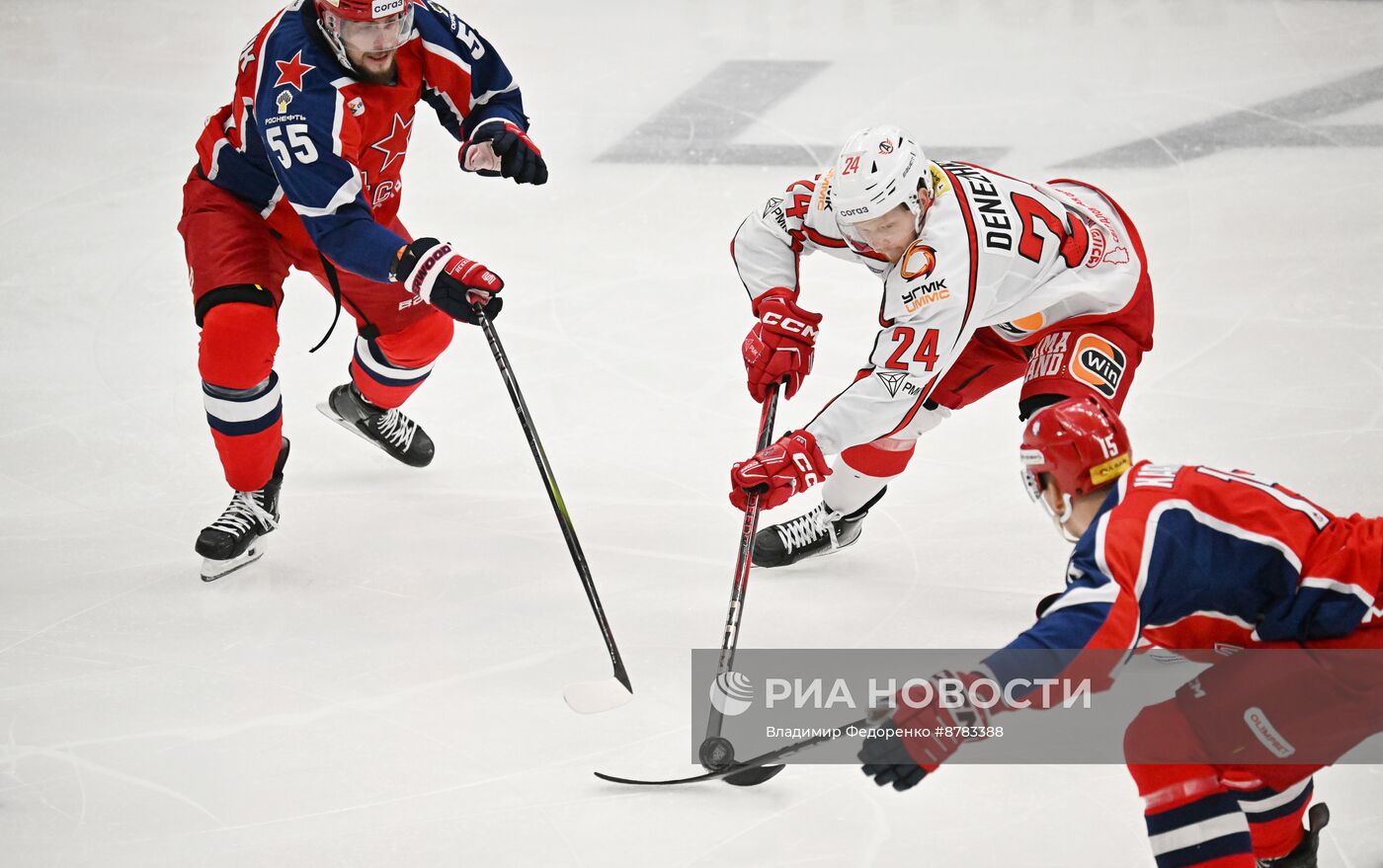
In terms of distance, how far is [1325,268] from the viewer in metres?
4.36

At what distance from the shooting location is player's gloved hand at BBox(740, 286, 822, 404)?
298 centimetres

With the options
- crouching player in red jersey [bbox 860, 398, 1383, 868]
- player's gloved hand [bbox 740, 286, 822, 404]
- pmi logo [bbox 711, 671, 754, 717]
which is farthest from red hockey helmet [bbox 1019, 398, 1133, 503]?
player's gloved hand [bbox 740, 286, 822, 404]

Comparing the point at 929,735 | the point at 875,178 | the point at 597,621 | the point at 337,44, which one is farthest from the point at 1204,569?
the point at 337,44

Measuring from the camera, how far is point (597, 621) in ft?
9.86

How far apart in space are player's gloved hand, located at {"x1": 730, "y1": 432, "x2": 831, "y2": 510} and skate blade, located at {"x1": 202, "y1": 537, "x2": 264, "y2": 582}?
4.11ft

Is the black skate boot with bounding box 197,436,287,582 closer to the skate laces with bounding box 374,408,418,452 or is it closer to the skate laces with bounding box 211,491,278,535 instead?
the skate laces with bounding box 211,491,278,535

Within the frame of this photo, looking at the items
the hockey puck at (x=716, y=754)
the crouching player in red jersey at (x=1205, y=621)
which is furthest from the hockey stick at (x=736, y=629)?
the crouching player in red jersey at (x=1205, y=621)

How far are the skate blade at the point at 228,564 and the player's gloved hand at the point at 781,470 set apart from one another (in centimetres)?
125

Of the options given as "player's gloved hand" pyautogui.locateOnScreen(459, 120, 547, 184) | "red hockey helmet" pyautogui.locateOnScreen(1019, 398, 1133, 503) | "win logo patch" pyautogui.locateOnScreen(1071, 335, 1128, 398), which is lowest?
"win logo patch" pyautogui.locateOnScreen(1071, 335, 1128, 398)

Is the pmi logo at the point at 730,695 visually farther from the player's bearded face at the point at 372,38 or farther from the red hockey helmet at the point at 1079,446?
the player's bearded face at the point at 372,38

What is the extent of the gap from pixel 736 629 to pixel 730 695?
14cm

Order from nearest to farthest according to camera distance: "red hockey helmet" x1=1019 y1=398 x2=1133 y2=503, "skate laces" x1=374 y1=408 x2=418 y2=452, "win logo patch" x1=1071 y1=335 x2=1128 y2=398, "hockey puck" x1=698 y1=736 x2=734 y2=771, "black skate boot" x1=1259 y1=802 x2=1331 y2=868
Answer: "red hockey helmet" x1=1019 y1=398 x2=1133 y2=503, "black skate boot" x1=1259 y1=802 x2=1331 y2=868, "hockey puck" x1=698 y1=736 x2=734 y2=771, "win logo patch" x1=1071 y1=335 x2=1128 y2=398, "skate laces" x1=374 y1=408 x2=418 y2=452

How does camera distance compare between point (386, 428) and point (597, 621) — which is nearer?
point (597, 621)

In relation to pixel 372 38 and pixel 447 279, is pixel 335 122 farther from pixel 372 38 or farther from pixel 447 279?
pixel 447 279
